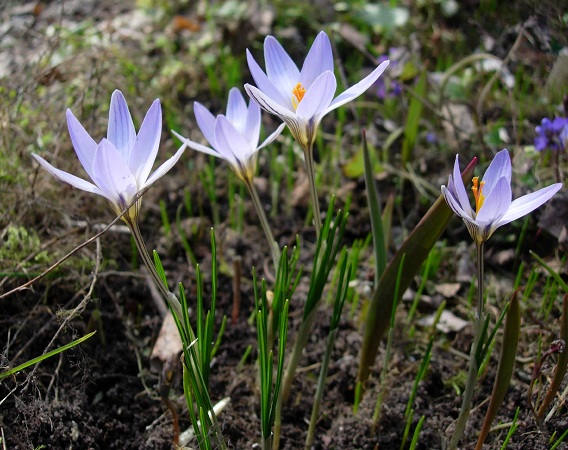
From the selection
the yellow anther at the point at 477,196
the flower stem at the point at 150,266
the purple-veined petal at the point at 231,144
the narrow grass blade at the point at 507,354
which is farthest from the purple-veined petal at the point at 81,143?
the narrow grass blade at the point at 507,354

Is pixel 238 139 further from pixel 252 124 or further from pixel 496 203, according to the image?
pixel 496 203

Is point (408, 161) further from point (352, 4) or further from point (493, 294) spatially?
point (352, 4)

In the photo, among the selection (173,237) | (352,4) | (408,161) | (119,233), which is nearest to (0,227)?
(119,233)

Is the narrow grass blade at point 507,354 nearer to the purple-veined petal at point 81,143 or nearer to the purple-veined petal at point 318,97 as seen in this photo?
the purple-veined petal at point 318,97

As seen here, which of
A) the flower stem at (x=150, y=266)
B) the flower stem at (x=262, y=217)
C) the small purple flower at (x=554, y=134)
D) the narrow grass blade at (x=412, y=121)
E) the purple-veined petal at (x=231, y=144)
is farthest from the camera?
the narrow grass blade at (x=412, y=121)

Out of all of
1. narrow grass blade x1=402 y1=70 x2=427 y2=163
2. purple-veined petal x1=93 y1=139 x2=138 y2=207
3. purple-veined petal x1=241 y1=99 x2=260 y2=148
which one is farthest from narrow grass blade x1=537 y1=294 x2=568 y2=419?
narrow grass blade x1=402 y1=70 x2=427 y2=163

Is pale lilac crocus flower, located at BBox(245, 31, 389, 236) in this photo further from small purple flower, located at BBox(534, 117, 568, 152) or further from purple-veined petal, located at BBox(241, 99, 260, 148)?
small purple flower, located at BBox(534, 117, 568, 152)
